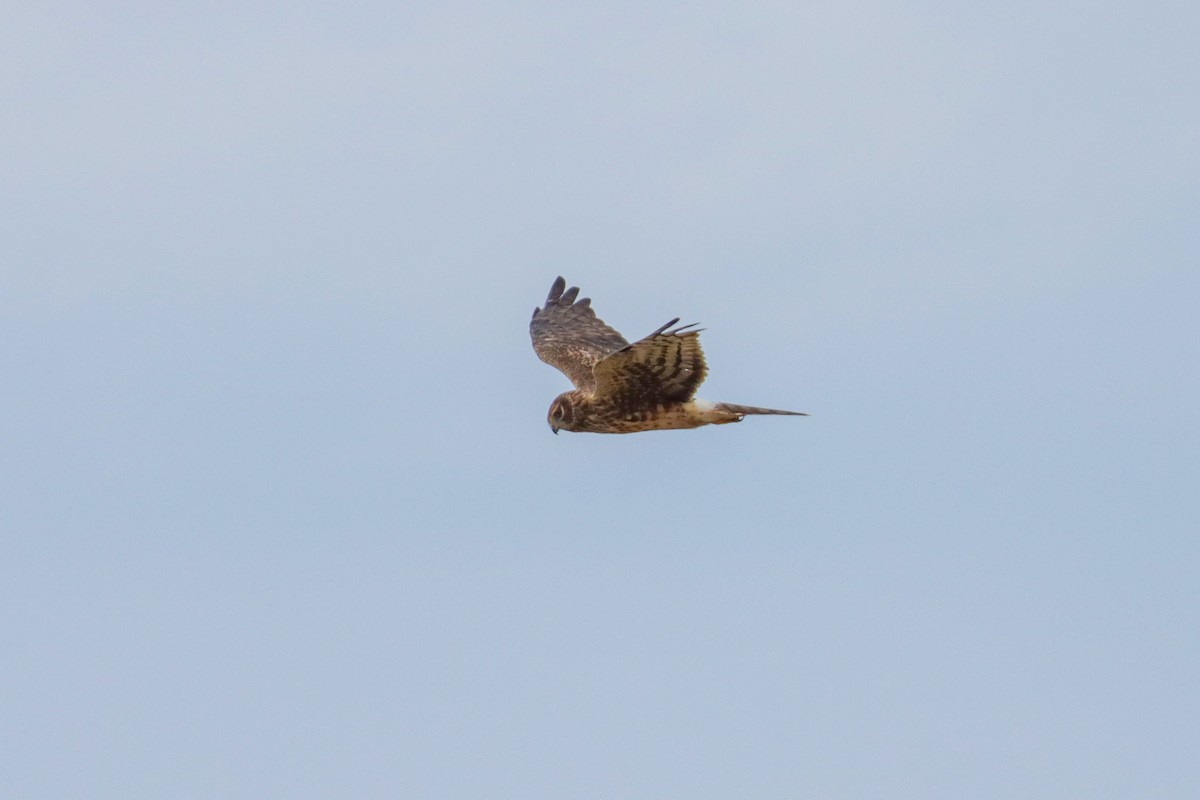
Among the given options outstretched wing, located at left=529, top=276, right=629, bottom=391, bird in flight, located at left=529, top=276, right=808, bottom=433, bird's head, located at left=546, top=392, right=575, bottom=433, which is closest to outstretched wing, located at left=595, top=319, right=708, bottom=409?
bird in flight, located at left=529, top=276, right=808, bottom=433

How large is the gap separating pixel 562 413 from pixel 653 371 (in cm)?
175

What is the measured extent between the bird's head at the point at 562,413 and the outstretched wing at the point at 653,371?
2.28 ft

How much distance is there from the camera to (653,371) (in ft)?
54.1

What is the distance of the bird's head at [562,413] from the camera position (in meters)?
17.8

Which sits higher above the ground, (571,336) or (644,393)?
(571,336)

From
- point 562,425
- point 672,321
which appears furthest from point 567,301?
point 672,321

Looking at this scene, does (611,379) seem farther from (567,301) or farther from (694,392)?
(567,301)

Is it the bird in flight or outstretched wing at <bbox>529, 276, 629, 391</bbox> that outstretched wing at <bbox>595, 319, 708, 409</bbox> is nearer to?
the bird in flight

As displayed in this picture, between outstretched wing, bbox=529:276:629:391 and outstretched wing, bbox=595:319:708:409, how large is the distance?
1.57m

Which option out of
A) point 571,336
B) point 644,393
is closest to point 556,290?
point 571,336

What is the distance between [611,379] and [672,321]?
2.59 metres

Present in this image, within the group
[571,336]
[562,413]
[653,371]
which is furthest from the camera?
[571,336]

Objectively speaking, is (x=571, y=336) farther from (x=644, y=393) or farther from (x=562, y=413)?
(x=644, y=393)

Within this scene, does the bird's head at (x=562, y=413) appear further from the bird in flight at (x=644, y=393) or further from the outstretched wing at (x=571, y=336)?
the outstretched wing at (x=571, y=336)
